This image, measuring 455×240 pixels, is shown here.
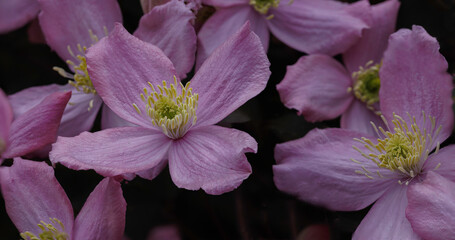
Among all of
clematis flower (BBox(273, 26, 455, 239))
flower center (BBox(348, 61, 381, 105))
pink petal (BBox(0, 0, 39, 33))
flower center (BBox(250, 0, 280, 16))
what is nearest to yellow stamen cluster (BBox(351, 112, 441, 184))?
clematis flower (BBox(273, 26, 455, 239))

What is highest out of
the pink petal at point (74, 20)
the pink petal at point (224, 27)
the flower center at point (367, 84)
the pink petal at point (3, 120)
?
the pink petal at point (3, 120)

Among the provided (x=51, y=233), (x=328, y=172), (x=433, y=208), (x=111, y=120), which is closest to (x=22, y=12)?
(x=111, y=120)

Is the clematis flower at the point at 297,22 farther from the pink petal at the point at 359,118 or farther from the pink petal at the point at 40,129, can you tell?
the pink petal at the point at 40,129

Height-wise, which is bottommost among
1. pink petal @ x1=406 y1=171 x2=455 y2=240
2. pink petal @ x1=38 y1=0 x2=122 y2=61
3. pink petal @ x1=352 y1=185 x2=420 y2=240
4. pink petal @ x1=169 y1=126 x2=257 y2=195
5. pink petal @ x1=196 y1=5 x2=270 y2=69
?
pink petal @ x1=352 y1=185 x2=420 y2=240

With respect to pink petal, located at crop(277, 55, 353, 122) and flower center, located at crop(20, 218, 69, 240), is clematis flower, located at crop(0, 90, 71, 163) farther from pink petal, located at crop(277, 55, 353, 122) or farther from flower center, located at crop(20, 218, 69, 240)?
pink petal, located at crop(277, 55, 353, 122)

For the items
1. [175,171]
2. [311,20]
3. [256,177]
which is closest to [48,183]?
[175,171]

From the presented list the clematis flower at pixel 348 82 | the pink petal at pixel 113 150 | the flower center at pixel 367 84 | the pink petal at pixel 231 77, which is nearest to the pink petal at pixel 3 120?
the pink petal at pixel 113 150

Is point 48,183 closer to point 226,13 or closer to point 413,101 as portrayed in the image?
point 226,13
